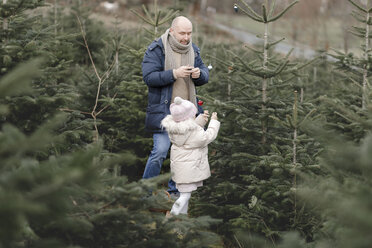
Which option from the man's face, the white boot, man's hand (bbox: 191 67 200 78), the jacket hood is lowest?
the white boot

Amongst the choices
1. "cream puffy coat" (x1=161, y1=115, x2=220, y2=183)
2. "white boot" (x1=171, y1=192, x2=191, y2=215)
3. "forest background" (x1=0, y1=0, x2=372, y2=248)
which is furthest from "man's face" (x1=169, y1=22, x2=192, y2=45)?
"white boot" (x1=171, y1=192, x2=191, y2=215)

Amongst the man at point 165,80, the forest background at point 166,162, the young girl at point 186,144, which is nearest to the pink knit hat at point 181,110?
the young girl at point 186,144

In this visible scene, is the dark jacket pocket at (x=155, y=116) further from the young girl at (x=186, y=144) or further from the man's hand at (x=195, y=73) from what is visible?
the man's hand at (x=195, y=73)

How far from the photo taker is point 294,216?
4270 mm

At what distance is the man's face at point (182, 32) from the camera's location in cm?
449

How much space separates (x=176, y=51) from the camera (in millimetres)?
4711

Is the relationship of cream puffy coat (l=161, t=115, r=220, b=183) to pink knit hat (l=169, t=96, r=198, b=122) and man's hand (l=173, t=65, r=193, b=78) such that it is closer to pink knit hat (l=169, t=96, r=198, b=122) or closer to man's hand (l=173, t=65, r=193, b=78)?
pink knit hat (l=169, t=96, r=198, b=122)

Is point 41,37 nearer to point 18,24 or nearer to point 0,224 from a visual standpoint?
point 18,24

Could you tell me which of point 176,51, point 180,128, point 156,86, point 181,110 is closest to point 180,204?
point 180,128

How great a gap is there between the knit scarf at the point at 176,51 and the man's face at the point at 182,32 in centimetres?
4

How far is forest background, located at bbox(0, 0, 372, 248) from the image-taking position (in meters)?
1.88

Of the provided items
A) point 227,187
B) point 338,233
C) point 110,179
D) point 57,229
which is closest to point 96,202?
point 110,179

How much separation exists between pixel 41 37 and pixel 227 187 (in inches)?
103

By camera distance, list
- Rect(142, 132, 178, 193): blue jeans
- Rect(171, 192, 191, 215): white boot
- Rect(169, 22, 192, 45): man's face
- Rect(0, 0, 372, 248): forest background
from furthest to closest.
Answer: Rect(142, 132, 178, 193): blue jeans → Rect(169, 22, 192, 45): man's face → Rect(171, 192, 191, 215): white boot → Rect(0, 0, 372, 248): forest background
